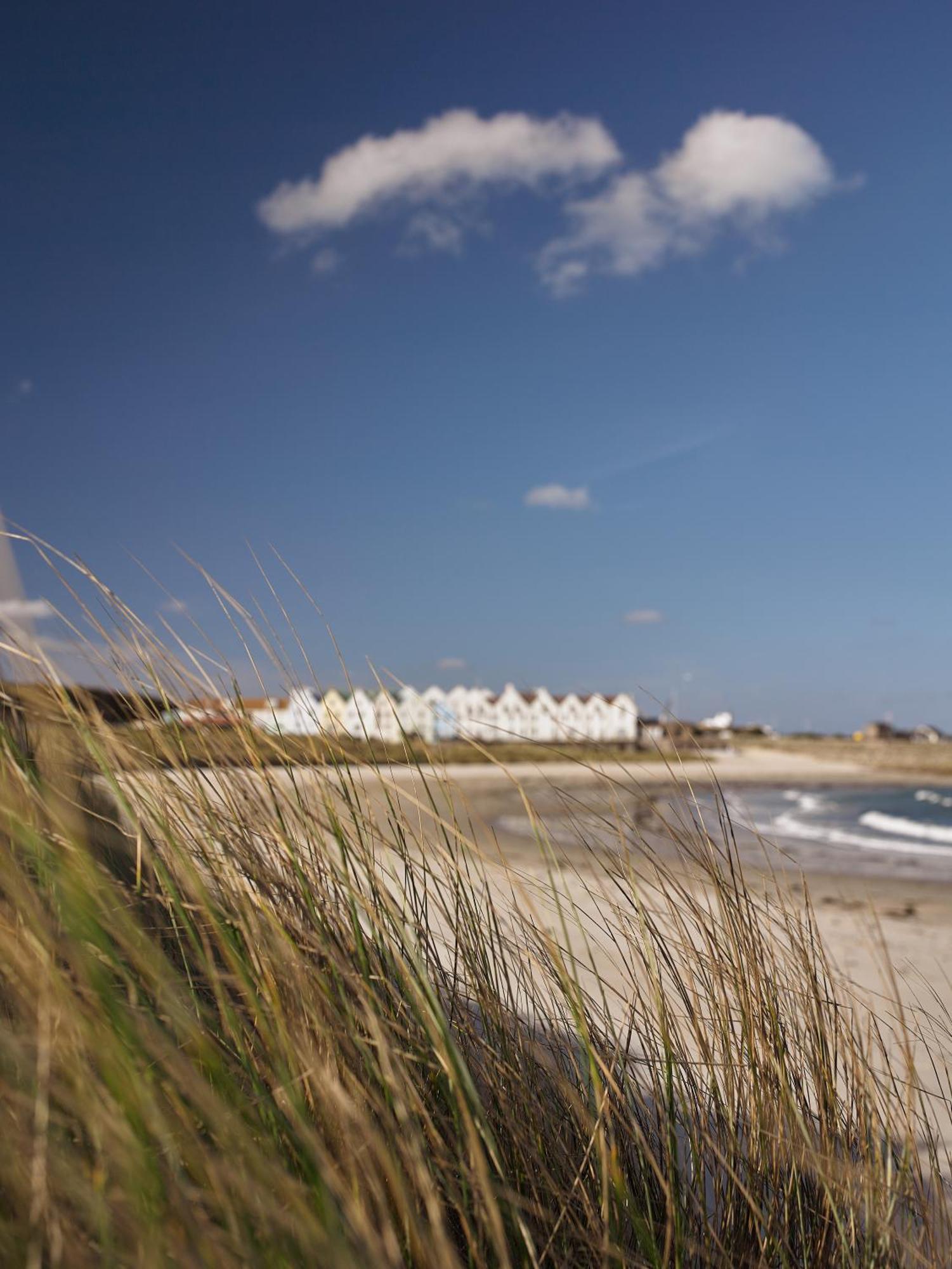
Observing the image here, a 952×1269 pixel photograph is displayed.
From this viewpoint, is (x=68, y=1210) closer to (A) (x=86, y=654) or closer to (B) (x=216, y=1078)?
(B) (x=216, y=1078)

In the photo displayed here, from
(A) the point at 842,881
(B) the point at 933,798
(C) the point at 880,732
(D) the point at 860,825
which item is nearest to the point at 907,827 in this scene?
(D) the point at 860,825

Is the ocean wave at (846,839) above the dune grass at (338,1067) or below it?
below

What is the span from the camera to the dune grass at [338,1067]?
3.19 feet

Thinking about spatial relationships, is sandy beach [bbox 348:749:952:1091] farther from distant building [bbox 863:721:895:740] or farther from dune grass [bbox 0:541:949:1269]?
distant building [bbox 863:721:895:740]

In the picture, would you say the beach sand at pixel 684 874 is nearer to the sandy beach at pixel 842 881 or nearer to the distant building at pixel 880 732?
the sandy beach at pixel 842 881

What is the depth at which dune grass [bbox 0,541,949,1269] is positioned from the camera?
97 cm

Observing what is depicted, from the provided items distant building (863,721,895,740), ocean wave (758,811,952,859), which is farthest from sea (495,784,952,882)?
distant building (863,721,895,740)

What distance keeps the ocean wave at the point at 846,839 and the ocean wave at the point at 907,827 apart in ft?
→ 3.43

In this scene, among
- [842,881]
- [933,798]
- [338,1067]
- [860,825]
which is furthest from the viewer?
[933,798]

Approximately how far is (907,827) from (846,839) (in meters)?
4.18

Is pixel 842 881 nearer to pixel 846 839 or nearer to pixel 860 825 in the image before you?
pixel 846 839

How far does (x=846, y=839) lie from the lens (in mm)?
17484

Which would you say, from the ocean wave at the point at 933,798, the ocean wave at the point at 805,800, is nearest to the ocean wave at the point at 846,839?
the ocean wave at the point at 805,800

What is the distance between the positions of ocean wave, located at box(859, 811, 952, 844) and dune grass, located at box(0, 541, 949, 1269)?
18390 mm
